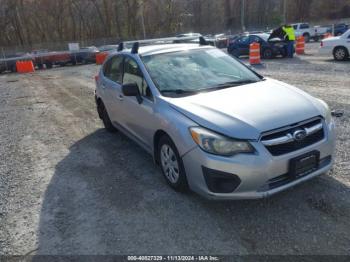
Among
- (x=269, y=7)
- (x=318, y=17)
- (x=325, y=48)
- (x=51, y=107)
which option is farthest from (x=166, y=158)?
(x=269, y=7)

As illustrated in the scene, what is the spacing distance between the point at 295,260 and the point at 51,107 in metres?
9.00

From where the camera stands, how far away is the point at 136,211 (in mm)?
3861

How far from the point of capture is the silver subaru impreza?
10.8 feet

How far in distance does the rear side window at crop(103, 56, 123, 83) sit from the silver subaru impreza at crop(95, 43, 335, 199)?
66 cm

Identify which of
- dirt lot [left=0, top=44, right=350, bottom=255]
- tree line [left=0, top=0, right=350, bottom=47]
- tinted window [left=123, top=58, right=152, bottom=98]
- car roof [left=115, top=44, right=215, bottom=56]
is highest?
tree line [left=0, top=0, right=350, bottom=47]

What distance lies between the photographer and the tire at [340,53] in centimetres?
1452

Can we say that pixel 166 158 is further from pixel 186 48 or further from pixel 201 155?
pixel 186 48

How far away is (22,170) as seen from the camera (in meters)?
5.40

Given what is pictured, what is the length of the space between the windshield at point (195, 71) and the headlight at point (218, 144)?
1.00 m

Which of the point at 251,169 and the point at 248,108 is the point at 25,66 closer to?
the point at 248,108

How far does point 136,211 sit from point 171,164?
2.19 feet

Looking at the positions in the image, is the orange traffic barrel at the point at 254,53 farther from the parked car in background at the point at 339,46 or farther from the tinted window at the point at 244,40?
the tinted window at the point at 244,40

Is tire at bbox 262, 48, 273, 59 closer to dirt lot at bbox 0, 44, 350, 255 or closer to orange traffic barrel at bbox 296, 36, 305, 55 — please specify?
orange traffic barrel at bbox 296, 36, 305, 55

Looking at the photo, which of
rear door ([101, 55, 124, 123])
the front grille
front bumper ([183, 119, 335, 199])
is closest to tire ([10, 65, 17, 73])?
rear door ([101, 55, 124, 123])
